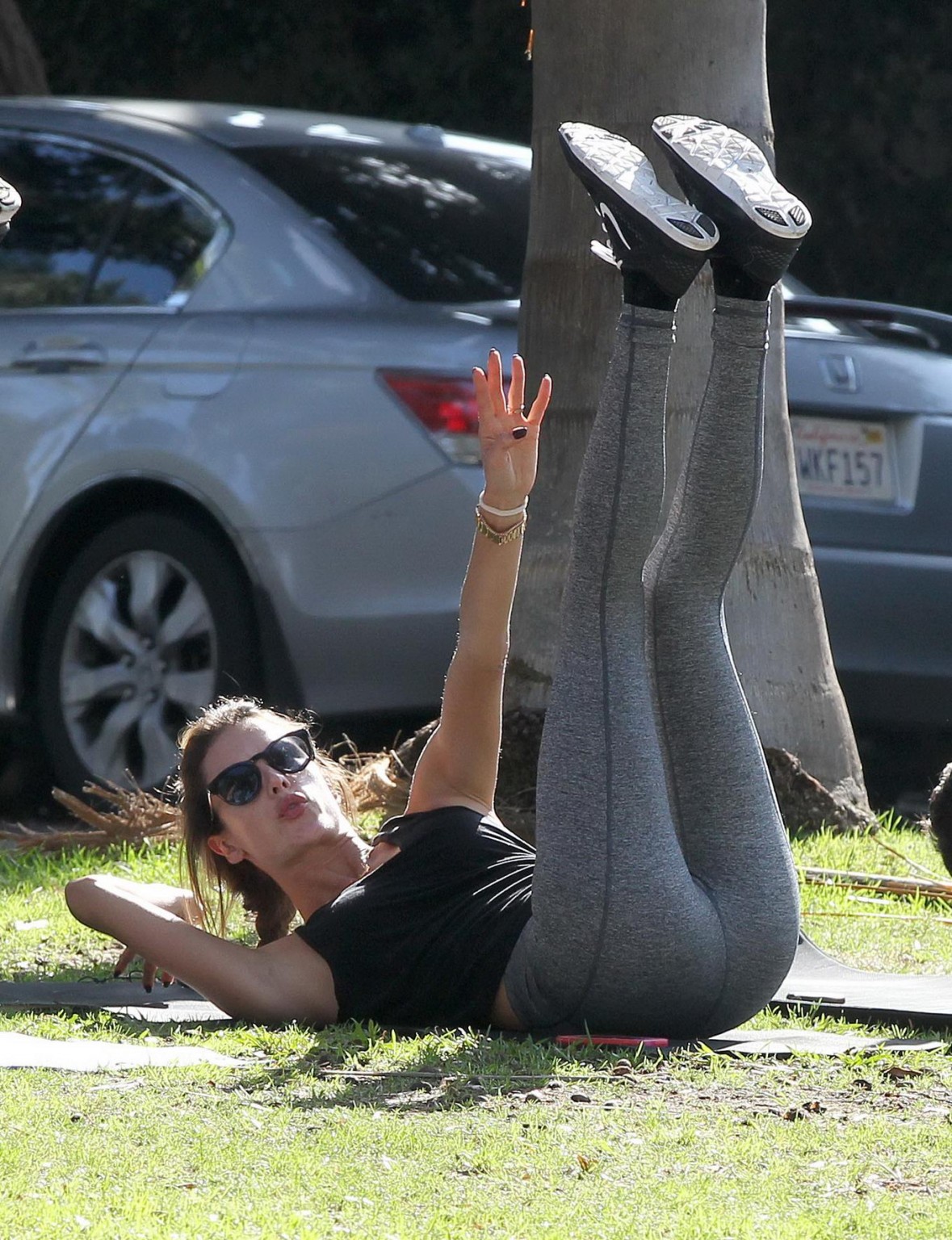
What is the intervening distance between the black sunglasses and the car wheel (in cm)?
196

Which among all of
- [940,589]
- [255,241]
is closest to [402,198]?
[255,241]

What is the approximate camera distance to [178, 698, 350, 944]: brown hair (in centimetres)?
411

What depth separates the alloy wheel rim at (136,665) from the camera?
20.0ft

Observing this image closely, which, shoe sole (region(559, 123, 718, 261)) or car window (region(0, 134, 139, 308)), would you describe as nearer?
shoe sole (region(559, 123, 718, 261))

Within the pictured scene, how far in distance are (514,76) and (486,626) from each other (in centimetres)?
979

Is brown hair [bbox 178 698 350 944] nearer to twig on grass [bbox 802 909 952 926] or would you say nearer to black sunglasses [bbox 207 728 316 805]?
black sunglasses [bbox 207 728 316 805]

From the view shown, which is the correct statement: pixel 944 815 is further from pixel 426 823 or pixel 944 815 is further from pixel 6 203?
pixel 6 203

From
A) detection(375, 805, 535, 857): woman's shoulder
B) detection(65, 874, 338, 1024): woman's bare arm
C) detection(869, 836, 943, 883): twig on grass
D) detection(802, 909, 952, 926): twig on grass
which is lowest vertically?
detection(869, 836, 943, 883): twig on grass

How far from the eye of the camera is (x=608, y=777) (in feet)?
11.9

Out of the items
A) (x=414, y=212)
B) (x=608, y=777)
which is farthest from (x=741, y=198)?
(x=414, y=212)

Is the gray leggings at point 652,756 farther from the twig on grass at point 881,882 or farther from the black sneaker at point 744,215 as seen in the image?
the twig on grass at point 881,882

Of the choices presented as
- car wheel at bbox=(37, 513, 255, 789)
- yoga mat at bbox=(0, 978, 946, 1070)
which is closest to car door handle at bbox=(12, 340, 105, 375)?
car wheel at bbox=(37, 513, 255, 789)

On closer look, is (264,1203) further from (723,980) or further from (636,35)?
(636,35)

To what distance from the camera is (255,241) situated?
20.4ft
